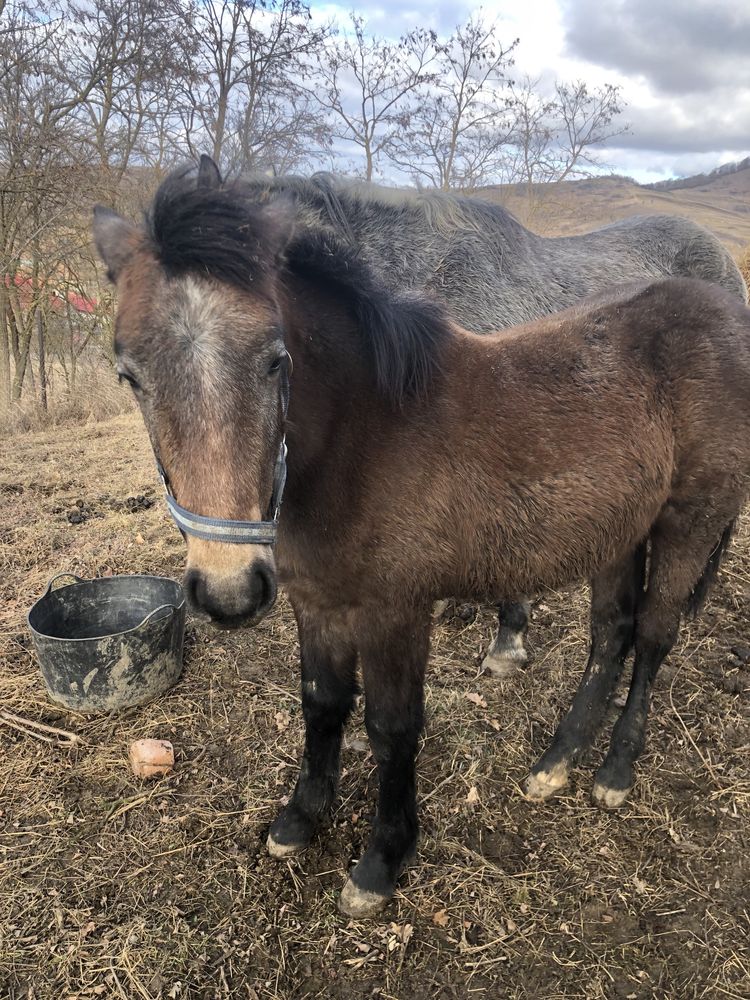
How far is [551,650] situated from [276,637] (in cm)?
173

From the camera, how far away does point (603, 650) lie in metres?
2.94

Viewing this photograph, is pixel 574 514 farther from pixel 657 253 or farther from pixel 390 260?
pixel 657 253

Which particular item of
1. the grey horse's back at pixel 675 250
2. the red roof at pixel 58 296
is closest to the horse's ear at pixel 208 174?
the grey horse's back at pixel 675 250

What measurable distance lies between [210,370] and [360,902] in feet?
6.45

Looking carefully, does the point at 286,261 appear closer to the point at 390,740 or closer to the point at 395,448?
the point at 395,448

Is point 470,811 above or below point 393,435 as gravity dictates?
below

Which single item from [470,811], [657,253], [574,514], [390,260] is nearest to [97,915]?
[470,811]

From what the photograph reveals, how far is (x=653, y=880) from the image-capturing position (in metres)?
2.31

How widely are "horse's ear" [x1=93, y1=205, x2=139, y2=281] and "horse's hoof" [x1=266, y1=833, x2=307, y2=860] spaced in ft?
7.09

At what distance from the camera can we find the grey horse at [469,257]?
3.19 meters

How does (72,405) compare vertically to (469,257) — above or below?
below

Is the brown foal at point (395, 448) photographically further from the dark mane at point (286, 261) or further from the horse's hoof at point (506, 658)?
the horse's hoof at point (506, 658)

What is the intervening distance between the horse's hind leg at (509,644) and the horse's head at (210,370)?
2339mm

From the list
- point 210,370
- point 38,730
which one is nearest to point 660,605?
point 210,370
